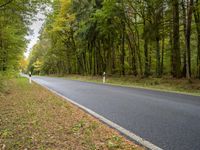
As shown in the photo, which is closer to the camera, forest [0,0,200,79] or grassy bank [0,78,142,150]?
grassy bank [0,78,142,150]

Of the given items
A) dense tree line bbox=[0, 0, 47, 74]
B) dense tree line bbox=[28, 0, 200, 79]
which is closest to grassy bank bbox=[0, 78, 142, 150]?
dense tree line bbox=[0, 0, 47, 74]

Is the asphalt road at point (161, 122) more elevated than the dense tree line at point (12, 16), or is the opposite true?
the dense tree line at point (12, 16)

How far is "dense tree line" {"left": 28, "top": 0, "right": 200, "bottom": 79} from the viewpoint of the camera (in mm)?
22344

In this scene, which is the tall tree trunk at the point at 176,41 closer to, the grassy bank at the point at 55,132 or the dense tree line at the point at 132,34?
the dense tree line at the point at 132,34

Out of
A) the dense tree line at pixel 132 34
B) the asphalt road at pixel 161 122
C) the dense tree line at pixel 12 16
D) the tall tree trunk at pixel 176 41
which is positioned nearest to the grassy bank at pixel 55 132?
the asphalt road at pixel 161 122

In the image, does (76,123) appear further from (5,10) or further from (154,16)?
(154,16)

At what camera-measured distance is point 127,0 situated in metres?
24.6

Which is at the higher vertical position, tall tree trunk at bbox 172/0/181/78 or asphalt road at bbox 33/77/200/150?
tall tree trunk at bbox 172/0/181/78

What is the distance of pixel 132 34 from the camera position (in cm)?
2869

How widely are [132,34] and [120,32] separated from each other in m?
3.14

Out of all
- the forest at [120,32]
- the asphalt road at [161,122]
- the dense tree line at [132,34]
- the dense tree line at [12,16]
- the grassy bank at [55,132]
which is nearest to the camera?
the grassy bank at [55,132]

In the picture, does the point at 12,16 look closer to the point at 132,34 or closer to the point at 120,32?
the point at 132,34

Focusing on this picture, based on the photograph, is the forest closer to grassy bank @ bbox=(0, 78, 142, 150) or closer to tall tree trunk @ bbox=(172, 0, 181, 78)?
tall tree trunk @ bbox=(172, 0, 181, 78)

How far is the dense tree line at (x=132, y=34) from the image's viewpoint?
73.3 feet
